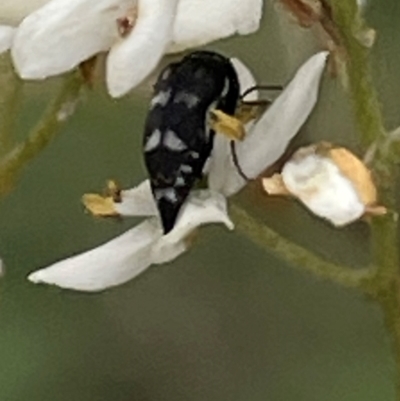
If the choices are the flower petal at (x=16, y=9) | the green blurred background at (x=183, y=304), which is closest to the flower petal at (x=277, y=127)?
the flower petal at (x=16, y=9)

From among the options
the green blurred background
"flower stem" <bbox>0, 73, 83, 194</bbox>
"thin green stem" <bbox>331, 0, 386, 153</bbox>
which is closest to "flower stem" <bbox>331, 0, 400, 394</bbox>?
"thin green stem" <bbox>331, 0, 386, 153</bbox>

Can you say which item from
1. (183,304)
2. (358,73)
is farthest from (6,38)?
(183,304)

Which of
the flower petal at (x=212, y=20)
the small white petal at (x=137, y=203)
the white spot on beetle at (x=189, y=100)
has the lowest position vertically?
the small white petal at (x=137, y=203)

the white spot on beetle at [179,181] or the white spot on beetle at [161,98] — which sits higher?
the white spot on beetle at [161,98]

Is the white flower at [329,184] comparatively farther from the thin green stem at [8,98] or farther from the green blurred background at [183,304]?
the green blurred background at [183,304]

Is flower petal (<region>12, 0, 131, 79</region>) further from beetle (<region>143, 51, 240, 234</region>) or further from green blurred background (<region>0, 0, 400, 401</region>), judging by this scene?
green blurred background (<region>0, 0, 400, 401</region>)

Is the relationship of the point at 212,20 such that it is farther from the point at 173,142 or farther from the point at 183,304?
the point at 183,304

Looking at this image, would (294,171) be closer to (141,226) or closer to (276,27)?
(141,226)
